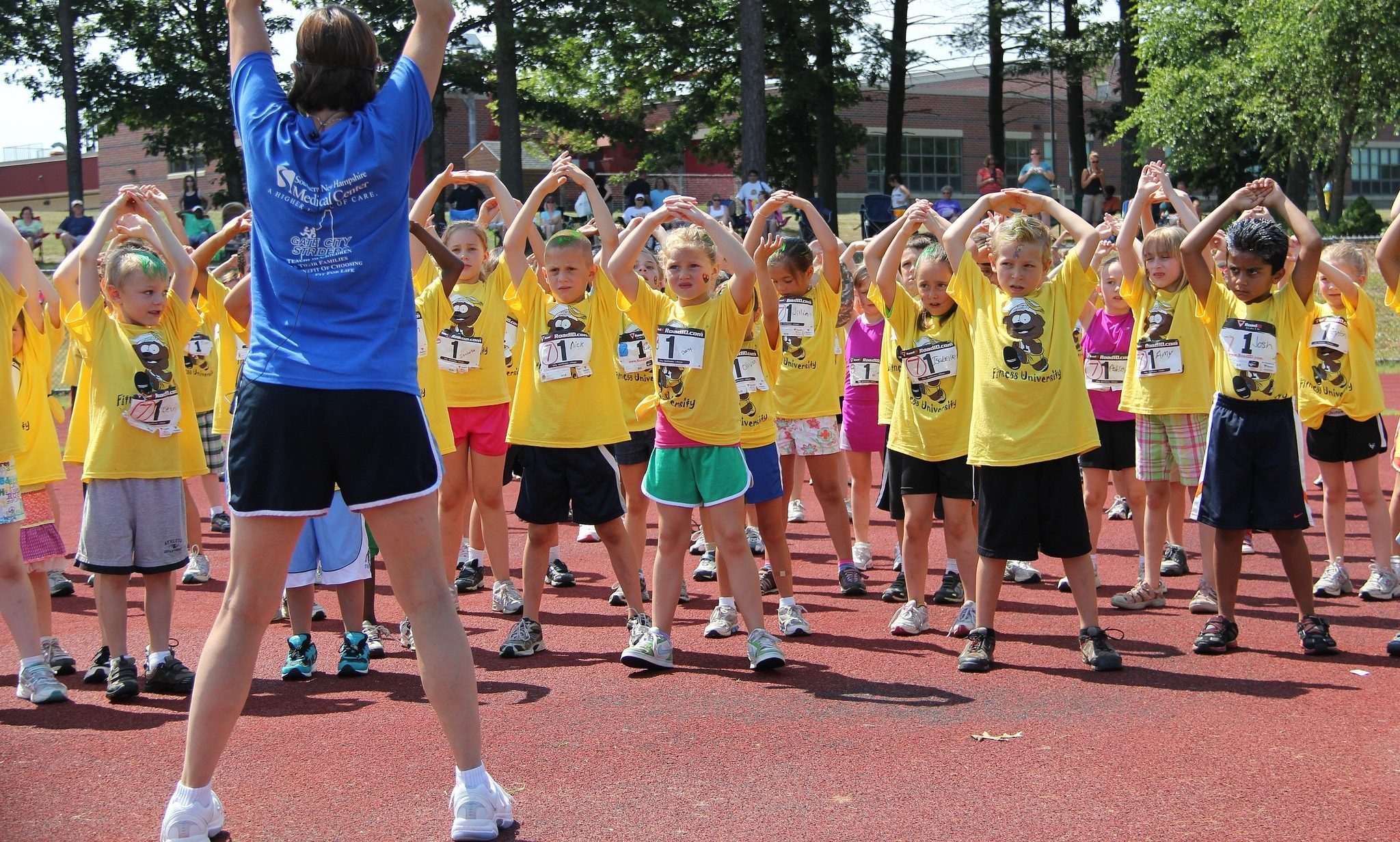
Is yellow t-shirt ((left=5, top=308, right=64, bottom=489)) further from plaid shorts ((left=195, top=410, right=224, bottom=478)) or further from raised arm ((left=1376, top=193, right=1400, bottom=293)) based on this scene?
raised arm ((left=1376, top=193, right=1400, bottom=293))

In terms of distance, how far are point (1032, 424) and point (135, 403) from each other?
159 inches

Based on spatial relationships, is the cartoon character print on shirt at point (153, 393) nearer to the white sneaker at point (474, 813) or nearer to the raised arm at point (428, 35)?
the raised arm at point (428, 35)

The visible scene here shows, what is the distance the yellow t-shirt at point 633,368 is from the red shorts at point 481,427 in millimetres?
1242

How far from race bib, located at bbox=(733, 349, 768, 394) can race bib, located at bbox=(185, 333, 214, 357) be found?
464cm

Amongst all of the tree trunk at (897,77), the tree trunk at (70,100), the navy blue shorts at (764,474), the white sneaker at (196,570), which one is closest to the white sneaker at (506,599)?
the navy blue shorts at (764,474)

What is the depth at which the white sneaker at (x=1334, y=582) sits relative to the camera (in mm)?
7395

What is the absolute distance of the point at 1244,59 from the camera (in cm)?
3116

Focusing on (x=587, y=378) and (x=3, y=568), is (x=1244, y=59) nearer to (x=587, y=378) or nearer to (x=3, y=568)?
(x=587, y=378)

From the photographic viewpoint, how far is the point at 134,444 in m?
5.77

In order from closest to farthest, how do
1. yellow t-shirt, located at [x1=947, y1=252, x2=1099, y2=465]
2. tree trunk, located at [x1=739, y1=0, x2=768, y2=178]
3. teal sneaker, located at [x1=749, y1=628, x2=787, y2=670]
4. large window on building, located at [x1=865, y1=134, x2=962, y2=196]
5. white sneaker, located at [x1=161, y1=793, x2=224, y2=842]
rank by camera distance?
white sneaker, located at [x1=161, y1=793, x2=224, y2=842] < teal sneaker, located at [x1=749, y1=628, x2=787, y2=670] < yellow t-shirt, located at [x1=947, y1=252, x2=1099, y2=465] < tree trunk, located at [x1=739, y1=0, x2=768, y2=178] < large window on building, located at [x1=865, y1=134, x2=962, y2=196]

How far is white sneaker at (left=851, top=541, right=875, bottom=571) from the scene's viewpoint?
844 centimetres

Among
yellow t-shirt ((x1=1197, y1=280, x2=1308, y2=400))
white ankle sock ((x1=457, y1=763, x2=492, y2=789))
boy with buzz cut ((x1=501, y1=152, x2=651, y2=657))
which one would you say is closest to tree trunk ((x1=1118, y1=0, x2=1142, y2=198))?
yellow t-shirt ((x1=1197, y1=280, x2=1308, y2=400))

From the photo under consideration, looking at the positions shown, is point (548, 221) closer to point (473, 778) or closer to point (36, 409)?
point (36, 409)

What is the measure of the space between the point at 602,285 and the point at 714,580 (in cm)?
249
